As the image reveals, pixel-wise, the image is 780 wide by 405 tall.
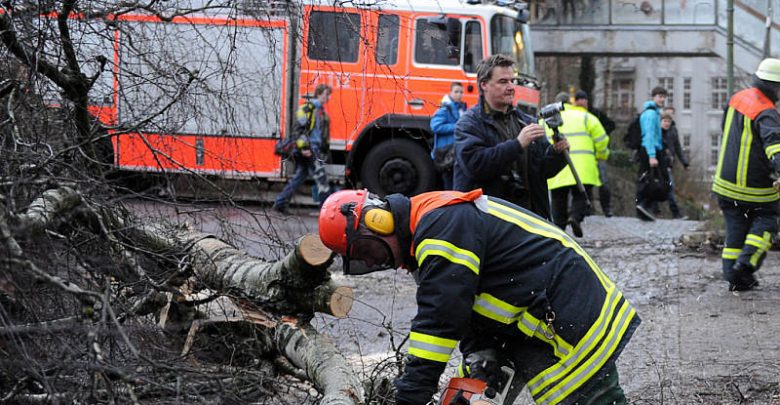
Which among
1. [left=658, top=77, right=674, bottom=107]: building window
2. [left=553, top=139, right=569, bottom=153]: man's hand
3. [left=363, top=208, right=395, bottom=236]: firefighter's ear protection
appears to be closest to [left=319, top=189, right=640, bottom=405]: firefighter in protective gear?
[left=363, top=208, right=395, bottom=236]: firefighter's ear protection

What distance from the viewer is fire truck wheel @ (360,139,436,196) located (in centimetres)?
1358

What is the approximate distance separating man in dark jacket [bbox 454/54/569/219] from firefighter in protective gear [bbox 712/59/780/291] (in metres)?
2.43

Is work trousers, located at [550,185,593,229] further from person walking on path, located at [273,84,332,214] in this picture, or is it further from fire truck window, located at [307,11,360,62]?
fire truck window, located at [307,11,360,62]

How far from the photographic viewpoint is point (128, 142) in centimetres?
559

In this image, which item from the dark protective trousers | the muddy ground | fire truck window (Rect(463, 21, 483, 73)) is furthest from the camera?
fire truck window (Rect(463, 21, 483, 73))

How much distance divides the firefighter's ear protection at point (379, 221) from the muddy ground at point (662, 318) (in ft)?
4.36

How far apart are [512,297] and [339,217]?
68 cm

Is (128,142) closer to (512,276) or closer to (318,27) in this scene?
(318,27)

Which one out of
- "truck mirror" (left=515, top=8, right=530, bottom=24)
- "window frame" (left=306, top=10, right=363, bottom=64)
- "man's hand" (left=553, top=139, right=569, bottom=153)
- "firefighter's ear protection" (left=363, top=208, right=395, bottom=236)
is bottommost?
"firefighter's ear protection" (left=363, top=208, right=395, bottom=236)

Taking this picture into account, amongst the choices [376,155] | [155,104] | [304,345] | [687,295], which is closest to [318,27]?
[155,104]

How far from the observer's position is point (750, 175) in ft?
26.5

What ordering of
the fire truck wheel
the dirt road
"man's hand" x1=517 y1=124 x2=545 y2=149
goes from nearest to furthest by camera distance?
the dirt road, "man's hand" x1=517 y1=124 x2=545 y2=149, the fire truck wheel

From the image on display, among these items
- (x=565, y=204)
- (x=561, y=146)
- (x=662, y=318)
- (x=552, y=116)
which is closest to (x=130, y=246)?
(x=561, y=146)

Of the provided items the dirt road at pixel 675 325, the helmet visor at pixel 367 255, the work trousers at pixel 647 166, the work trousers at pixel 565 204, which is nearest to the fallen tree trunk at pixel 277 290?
the dirt road at pixel 675 325
